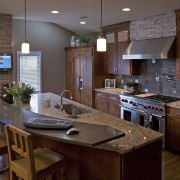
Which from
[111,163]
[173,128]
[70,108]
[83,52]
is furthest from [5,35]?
[111,163]

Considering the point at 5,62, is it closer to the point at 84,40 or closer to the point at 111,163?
the point at 84,40

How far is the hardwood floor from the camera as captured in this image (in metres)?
3.42

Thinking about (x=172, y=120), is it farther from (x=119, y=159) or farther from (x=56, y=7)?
(x=56, y=7)

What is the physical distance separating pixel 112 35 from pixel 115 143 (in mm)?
4423

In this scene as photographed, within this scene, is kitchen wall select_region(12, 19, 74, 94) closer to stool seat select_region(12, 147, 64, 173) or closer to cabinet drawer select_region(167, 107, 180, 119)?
cabinet drawer select_region(167, 107, 180, 119)

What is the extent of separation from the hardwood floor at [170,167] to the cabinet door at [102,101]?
2022 mm

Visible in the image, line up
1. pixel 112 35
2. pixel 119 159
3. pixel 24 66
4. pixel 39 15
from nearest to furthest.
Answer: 1. pixel 119 159
2. pixel 39 15
3. pixel 112 35
4. pixel 24 66

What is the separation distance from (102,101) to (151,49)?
1.91 meters

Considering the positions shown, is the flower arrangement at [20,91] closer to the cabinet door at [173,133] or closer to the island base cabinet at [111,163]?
the island base cabinet at [111,163]

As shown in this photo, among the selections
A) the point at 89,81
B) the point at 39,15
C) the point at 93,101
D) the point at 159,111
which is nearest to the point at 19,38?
the point at 39,15

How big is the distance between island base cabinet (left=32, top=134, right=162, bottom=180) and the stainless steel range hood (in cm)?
257

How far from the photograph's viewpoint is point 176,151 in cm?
431

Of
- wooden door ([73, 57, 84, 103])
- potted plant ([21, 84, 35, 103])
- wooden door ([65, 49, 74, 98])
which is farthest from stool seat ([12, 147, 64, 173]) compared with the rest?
wooden door ([65, 49, 74, 98])

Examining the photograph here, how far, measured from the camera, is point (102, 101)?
6.09 meters
